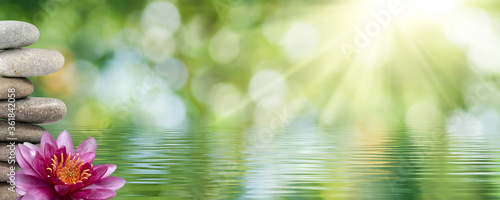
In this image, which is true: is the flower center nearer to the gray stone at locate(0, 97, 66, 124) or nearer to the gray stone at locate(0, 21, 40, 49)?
the gray stone at locate(0, 97, 66, 124)

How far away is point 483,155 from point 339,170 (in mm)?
1907

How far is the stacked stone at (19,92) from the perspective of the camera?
13.6ft

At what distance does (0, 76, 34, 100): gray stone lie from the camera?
13.5ft

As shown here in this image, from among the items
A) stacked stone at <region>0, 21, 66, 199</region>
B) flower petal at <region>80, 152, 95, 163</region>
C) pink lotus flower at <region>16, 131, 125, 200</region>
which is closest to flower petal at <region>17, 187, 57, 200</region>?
pink lotus flower at <region>16, 131, 125, 200</region>

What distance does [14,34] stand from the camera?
13.5 feet

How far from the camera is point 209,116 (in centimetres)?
1181

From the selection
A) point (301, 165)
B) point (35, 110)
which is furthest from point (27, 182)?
point (301, 165)

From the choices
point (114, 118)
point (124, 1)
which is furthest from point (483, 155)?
point (124, 1)

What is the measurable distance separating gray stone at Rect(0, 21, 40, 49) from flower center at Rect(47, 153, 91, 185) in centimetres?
103

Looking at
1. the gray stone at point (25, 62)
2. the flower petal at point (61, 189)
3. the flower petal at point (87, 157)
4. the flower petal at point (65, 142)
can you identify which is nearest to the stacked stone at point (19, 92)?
the gray stone at point (25, 62)

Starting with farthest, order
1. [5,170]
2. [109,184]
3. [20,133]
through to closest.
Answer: [20,133]
[5,170]
[109,184]

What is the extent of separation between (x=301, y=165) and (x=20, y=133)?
2.31m

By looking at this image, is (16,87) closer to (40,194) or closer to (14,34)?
(14,34)

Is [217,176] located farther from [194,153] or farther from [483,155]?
[483,155]
